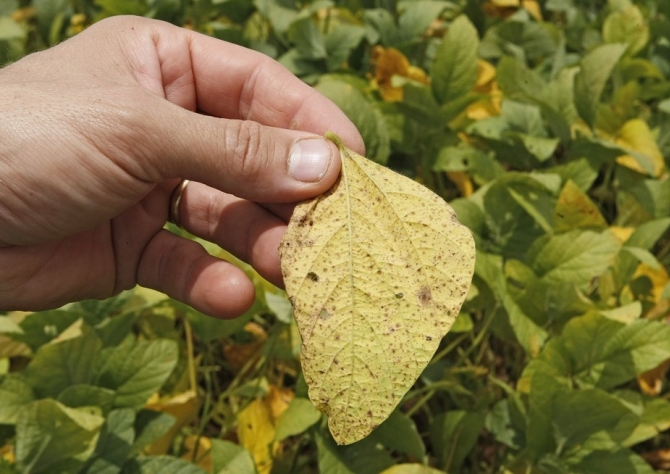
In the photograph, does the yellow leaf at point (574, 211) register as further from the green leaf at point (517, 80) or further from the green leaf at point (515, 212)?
the green leaf at point (517, 80)

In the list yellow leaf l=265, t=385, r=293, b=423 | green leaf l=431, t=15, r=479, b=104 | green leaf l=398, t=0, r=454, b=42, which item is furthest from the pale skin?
green leaf l=398, t=0, r=454, b=42

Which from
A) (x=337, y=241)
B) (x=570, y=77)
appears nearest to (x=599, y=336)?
(x=337, y=241)

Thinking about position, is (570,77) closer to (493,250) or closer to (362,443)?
(493,250)

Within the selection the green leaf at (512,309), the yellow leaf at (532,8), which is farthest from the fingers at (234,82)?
the yellow leaf at (532,8)

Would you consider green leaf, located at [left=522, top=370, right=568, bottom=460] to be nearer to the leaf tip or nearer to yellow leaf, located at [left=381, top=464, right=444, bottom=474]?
yellow leaf, located at [left=381, top=464, right=444, bottom=474]

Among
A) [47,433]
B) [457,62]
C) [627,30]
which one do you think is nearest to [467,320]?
[457,62]

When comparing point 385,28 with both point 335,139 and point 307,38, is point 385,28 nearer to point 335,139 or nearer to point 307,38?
point 307,38
